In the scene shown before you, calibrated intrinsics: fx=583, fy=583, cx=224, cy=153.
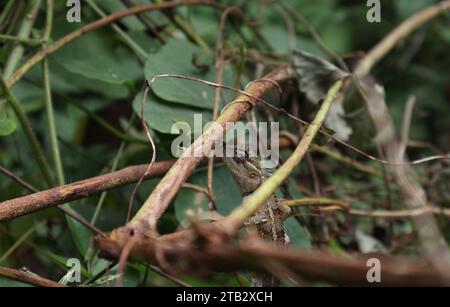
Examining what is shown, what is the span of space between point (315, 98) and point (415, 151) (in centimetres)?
58

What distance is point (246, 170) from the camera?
2.22 ft

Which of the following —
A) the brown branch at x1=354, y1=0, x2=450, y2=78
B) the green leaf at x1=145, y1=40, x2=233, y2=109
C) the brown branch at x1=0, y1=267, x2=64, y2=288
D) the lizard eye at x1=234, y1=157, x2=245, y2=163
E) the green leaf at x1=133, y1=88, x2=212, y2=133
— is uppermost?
the brown branch at x1=354, y1=0, x2=450, y2=78

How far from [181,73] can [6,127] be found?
294 millimetres

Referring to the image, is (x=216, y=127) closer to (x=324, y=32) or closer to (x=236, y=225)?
(x=236, y=225)

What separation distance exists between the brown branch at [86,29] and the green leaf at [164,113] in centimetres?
15

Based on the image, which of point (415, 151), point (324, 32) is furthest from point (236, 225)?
point (324, 32)

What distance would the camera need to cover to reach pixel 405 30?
1.20 m

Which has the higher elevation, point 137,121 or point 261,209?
point 137,121

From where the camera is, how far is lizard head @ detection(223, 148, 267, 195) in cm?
67

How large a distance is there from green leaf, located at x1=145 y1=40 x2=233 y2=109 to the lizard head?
0.22m

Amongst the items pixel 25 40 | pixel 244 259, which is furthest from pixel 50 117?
pixel 244 259

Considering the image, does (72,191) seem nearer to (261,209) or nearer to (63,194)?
(63,194)

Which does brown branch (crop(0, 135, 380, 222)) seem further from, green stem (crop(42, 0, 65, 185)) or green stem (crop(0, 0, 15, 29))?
green stem (crop(0, 0, 15, 29))

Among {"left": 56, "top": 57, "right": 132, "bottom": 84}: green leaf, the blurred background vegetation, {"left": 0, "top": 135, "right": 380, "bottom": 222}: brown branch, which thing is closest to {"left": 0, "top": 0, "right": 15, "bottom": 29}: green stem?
the blurred background vegetation
